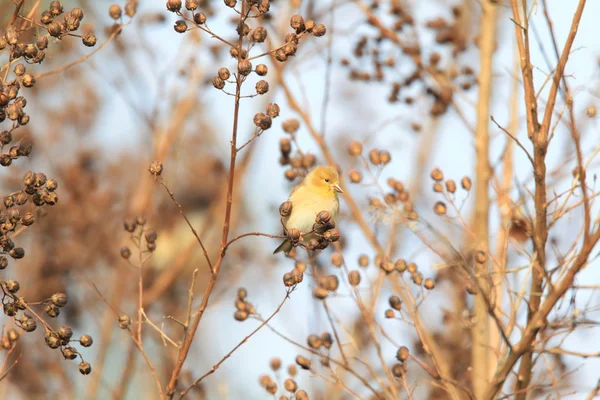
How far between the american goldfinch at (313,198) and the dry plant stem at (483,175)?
34.8 inches

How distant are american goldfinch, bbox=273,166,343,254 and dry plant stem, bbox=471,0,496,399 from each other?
883 millimetres

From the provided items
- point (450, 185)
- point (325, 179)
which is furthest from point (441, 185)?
point (325, 179)

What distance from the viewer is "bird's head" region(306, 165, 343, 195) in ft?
14.7

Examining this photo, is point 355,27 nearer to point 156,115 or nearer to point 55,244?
point 156,115

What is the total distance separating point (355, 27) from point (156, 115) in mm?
1522

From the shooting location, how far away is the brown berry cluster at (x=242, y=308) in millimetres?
3514

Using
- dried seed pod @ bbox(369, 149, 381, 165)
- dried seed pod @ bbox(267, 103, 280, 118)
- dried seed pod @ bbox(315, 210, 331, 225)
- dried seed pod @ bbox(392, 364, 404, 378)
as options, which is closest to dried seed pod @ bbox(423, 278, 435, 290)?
dried seed pod @ bbox(392, 364, 404, 378)

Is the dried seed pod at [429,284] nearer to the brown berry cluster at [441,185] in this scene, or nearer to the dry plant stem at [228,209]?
the brown berry cluster at [441,185]

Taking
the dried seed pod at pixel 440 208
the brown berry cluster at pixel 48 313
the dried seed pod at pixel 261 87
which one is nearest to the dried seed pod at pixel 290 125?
the dried seed pod at pixel 440 208

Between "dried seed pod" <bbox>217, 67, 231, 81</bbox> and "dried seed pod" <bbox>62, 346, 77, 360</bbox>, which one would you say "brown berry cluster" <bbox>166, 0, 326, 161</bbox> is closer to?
"dried seed pod" <bbox>217, 67, 231, 81</bbox>

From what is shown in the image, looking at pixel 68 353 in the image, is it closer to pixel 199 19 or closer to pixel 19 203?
pixel 19 203

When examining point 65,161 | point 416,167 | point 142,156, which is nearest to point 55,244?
point 65,161

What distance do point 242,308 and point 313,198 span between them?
110cm

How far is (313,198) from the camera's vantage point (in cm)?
443
